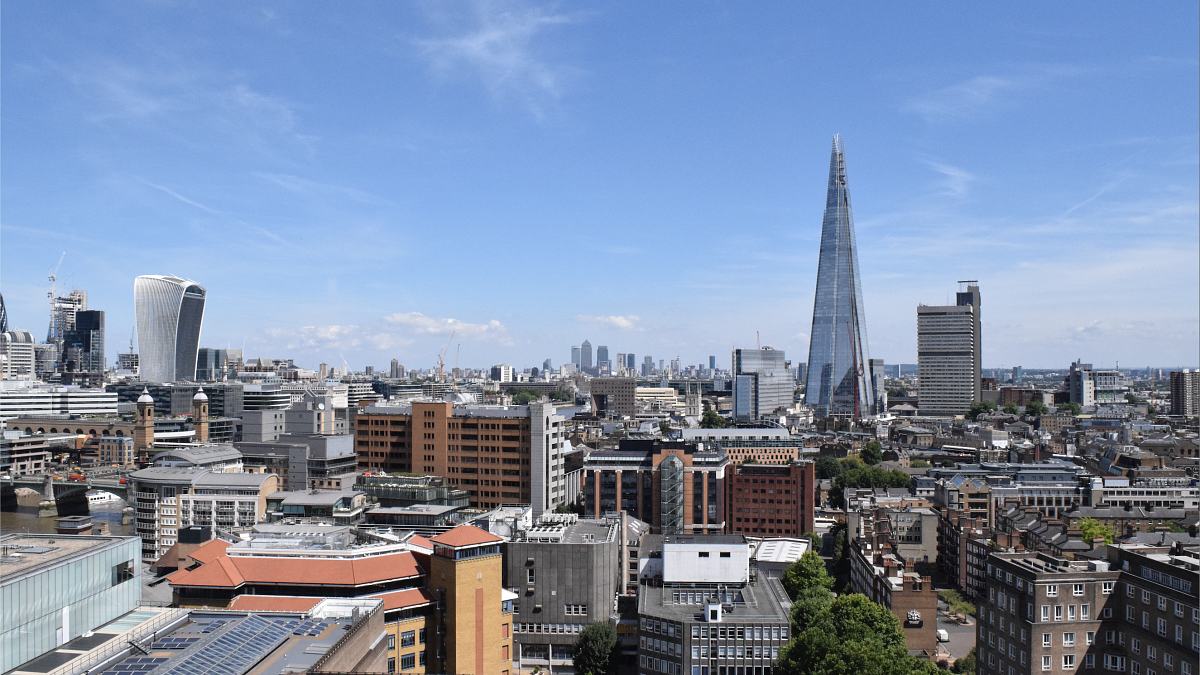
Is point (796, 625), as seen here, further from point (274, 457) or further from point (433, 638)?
point (274, 457)

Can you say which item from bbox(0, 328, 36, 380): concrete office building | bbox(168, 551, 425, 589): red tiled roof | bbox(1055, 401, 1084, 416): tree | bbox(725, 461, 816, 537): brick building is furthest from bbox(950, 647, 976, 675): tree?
bbox(0, 328, 36, 380): concrete office building

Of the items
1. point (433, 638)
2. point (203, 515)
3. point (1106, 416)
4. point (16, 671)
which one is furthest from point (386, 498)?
point (1106, 416)

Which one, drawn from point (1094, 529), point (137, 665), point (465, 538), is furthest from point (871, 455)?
point (137, 665)

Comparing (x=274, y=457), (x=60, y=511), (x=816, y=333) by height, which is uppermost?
(x=816, y=333)

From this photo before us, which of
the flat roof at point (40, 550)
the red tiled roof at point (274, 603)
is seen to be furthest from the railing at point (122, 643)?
A: the red tiled roof at point (274, 603)

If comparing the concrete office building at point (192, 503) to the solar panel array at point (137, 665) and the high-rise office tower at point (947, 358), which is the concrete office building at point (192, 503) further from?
the high-rise office tower at point (947, 358)

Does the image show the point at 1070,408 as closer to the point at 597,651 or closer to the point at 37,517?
the point at 597,651
